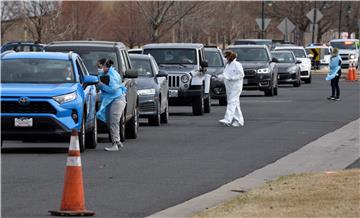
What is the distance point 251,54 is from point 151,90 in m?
15.6

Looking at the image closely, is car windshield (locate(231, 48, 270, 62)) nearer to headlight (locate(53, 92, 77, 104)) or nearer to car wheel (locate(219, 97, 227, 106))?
car wheel (locate(219, 97, 227, 106))

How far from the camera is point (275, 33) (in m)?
115

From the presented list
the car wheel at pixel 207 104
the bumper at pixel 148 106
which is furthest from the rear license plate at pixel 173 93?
the bumper at pixel 148 106

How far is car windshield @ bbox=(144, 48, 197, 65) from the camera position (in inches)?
1155

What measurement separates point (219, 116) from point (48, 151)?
10.7m

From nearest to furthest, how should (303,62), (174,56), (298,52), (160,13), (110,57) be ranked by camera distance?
(110,57) → (174,56) → (303,62) → (298,52) → (160,13)

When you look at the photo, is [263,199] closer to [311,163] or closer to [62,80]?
[311,163]

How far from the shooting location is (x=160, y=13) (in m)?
54.5

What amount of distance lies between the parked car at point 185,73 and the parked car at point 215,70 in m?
2.90

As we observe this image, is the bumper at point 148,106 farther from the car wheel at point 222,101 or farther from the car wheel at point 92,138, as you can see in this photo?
the car wheel at point 222,101

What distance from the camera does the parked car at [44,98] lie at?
17.7m

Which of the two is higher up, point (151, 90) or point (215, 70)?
point (151, 90)

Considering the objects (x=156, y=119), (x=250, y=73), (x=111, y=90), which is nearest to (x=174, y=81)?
(x=156, y=119)

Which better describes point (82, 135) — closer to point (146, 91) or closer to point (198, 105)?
point (146, 91)
